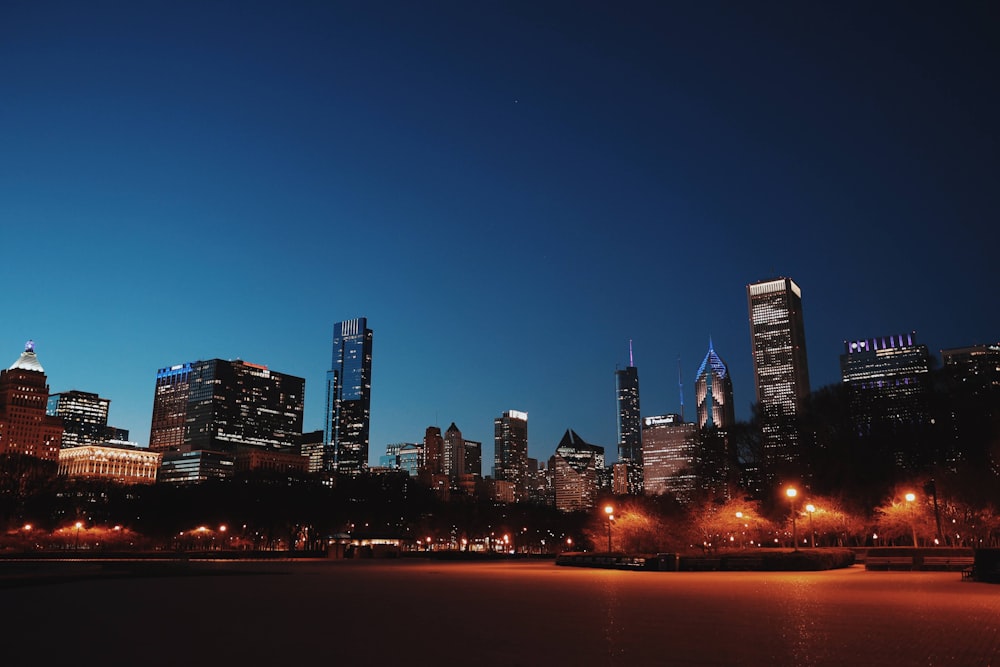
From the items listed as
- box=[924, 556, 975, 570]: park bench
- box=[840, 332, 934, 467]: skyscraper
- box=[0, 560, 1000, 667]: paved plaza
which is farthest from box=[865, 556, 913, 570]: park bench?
box=[840, 332, 934, 467]: skyscraper

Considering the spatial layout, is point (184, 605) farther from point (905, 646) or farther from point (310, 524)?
point (310, 524)

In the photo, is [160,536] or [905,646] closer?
[905,646]

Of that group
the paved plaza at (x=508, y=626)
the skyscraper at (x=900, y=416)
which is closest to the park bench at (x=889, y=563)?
the paved plaza at (x=508, y=626)

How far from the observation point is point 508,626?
48.8ft

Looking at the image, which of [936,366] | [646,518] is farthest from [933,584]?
[646,518]

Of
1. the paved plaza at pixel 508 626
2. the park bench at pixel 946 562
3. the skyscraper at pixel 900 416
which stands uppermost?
the skyscraper at pixel 900 416

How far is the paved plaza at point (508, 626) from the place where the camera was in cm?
1116

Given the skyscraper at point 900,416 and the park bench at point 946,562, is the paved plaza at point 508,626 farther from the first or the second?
the skyscraper at point 900,416

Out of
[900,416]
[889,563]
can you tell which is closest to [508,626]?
[889,563]

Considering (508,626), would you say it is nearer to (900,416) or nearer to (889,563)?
(889,563)

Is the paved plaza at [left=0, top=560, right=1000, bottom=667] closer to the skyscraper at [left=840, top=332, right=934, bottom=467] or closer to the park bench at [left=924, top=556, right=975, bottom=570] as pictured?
the park bench at [left=924, top=556, right=975, bottom=570]

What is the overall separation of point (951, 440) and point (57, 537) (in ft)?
302

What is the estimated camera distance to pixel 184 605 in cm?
1947

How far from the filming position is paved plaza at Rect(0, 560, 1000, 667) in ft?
36.6
